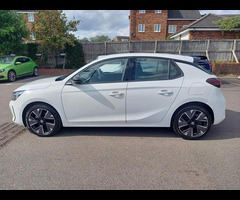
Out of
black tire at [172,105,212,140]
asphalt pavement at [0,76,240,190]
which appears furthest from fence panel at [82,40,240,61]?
black tire at [172,105,212,140]

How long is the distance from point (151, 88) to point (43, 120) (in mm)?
2207

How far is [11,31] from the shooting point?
10820 millimetres

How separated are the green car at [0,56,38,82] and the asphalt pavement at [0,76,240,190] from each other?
7.40 m

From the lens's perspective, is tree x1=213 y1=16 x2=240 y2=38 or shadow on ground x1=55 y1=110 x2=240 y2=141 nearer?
shadow on ground x1=55 y1=110 x2=240 y2=141

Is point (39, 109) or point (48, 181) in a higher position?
point (39, 109)

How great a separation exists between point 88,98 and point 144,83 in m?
1.09

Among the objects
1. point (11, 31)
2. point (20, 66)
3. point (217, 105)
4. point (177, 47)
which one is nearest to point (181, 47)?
point (177, 47)

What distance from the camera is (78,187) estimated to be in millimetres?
2137

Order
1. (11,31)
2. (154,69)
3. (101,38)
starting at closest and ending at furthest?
1. (154,69)
2. (11,31)
3. (101,38)

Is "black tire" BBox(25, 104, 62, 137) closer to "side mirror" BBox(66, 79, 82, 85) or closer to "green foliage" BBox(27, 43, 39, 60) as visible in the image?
"side mirror" BBox(66, 79, 82, 85)

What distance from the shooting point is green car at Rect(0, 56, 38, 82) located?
924 centimetres

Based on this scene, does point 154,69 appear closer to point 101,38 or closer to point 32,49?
point 32,49

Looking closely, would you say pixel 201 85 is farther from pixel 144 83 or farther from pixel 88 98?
pixel 88 98
